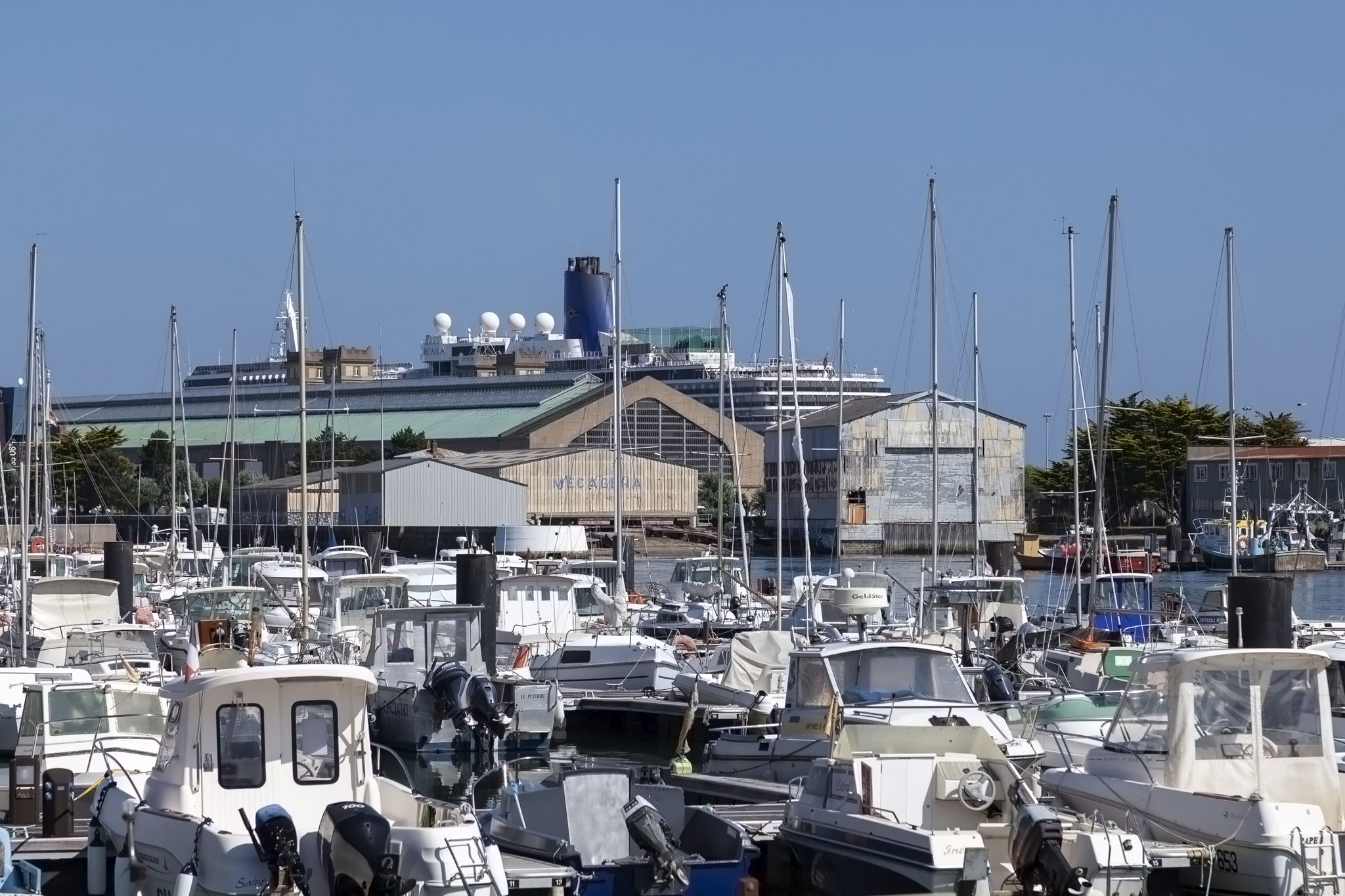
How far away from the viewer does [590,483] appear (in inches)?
3757

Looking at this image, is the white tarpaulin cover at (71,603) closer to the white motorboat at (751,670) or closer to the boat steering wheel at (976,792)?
the white motorboat at (751,670)

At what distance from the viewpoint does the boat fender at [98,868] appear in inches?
654

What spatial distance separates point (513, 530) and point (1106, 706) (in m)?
48.2

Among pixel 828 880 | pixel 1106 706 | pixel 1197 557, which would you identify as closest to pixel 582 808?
pixel 828 880

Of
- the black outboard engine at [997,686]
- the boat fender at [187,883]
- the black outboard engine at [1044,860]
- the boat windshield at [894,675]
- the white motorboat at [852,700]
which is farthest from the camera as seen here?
the black outboard engine at [997,686]

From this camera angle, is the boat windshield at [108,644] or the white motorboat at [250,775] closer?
the white motorboat at [250,775]

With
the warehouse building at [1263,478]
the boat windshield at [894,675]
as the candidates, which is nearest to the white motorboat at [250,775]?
the boat windshield at [894,675]

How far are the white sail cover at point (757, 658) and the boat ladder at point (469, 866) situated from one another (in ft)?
56.0

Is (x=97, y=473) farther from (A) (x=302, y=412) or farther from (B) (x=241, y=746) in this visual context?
(B) (x=241, y=746)

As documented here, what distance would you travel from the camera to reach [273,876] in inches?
542

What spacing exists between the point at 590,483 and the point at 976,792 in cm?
7932

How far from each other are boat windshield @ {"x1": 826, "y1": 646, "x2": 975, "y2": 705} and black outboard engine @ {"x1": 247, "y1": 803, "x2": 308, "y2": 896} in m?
10.4

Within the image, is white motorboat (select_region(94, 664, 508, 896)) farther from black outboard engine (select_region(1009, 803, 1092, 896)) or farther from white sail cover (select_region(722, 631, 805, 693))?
white sail cover (select_region(722, 631, 805, 693))

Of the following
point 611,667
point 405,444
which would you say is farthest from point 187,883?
point 405,444
